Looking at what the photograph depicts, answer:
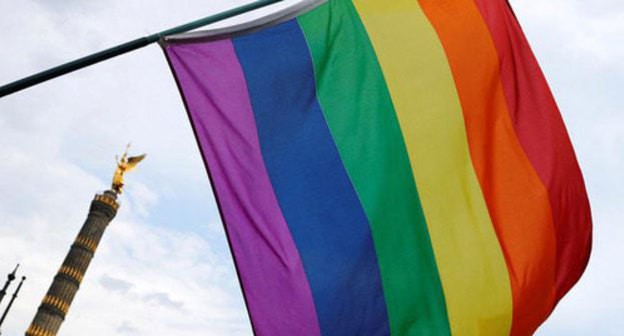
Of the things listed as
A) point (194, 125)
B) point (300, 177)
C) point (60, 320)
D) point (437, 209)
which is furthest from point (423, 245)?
point (60, 320)

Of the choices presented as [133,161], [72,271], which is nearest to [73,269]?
[72,271]

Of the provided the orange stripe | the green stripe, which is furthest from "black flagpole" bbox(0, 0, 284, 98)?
the orange stripe

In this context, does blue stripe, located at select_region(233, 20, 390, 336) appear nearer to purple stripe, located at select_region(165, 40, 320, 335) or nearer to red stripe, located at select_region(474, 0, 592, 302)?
purple stripe, located at select_region(165, 40, 320, 335)

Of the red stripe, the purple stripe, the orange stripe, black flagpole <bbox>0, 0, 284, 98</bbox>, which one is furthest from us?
the red stripe

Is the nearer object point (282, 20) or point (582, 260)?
point (282, 20)

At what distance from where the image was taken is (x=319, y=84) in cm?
→ 471

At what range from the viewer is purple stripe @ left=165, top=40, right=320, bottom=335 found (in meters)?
3.96

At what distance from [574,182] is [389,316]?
204cm

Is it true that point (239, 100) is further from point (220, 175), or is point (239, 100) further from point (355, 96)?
point (355, 96)

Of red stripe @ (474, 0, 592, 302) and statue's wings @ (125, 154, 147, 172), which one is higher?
statue's wings @ (125, 154, 147, 172)

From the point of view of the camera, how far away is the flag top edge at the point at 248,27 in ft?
13.4

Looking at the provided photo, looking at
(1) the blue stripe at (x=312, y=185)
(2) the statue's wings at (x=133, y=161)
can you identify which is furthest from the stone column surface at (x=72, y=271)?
(1) the blue stripe at (x=312, y=185)

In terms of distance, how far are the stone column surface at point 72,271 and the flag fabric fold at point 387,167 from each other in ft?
176

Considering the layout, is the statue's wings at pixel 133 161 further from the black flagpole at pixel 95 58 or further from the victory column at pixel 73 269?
the black flagpole at pixel 95 58
